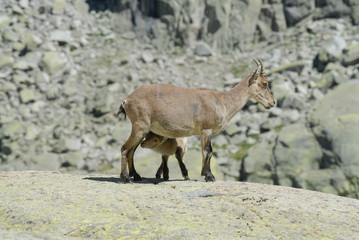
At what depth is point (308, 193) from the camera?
34.6ft

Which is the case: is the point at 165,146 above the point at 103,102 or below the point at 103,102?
above

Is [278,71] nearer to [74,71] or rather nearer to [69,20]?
[74,71]

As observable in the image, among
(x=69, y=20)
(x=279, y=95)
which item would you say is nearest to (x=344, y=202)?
(x=279, y=95)

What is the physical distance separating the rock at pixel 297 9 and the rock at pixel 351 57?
6631 mm

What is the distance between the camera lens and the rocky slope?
7.70m

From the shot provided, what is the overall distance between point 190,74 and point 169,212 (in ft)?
83.1

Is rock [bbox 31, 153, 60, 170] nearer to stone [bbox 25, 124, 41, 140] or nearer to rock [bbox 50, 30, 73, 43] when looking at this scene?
stone [bbox 25, 124, 41, 140]

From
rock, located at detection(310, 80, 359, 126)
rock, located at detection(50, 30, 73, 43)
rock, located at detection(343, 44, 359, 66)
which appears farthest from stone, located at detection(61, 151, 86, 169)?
rock, located at detection(343, 44, 359, 66)

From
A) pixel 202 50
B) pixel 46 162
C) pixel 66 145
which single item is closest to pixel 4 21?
pixel 66 145

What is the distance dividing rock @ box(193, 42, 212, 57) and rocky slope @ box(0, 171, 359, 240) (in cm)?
2531

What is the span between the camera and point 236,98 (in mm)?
12891

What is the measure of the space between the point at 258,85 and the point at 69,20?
2571 cm

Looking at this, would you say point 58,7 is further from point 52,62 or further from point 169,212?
point 169,212

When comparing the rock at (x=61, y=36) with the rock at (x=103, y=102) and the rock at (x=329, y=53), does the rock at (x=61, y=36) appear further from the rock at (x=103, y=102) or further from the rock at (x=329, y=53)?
the rock at (x=329, y=53)
